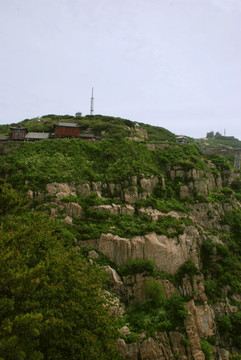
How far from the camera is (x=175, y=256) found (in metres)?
30.1

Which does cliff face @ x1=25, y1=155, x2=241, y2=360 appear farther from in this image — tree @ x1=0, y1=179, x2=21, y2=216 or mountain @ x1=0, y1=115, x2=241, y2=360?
tree @ x1=0, y1=179, x2=21, y2=216

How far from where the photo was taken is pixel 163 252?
1152 inches

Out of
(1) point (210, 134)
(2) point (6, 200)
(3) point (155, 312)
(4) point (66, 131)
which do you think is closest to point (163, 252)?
(3) point (155, 312)

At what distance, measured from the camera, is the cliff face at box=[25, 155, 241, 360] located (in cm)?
2341

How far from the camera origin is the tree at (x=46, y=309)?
12.3 metres

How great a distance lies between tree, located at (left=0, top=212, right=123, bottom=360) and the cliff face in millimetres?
6628

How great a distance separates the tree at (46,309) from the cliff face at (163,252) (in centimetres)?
663

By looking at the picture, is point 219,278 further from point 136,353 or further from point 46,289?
point 46,289

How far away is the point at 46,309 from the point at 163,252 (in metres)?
17.6

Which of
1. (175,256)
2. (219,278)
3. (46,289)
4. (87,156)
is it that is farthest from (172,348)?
(87,156)

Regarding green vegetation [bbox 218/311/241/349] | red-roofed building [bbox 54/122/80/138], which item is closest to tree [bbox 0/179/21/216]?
green vegetation [bbox 218/311/241/349]

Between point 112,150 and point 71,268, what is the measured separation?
28252 millimetres

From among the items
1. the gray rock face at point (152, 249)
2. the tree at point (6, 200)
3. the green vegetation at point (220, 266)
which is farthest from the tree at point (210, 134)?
the tree at point (6, 200)

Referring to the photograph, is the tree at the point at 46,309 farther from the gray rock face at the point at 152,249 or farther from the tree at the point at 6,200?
the gray rock face at the point at 152,249
